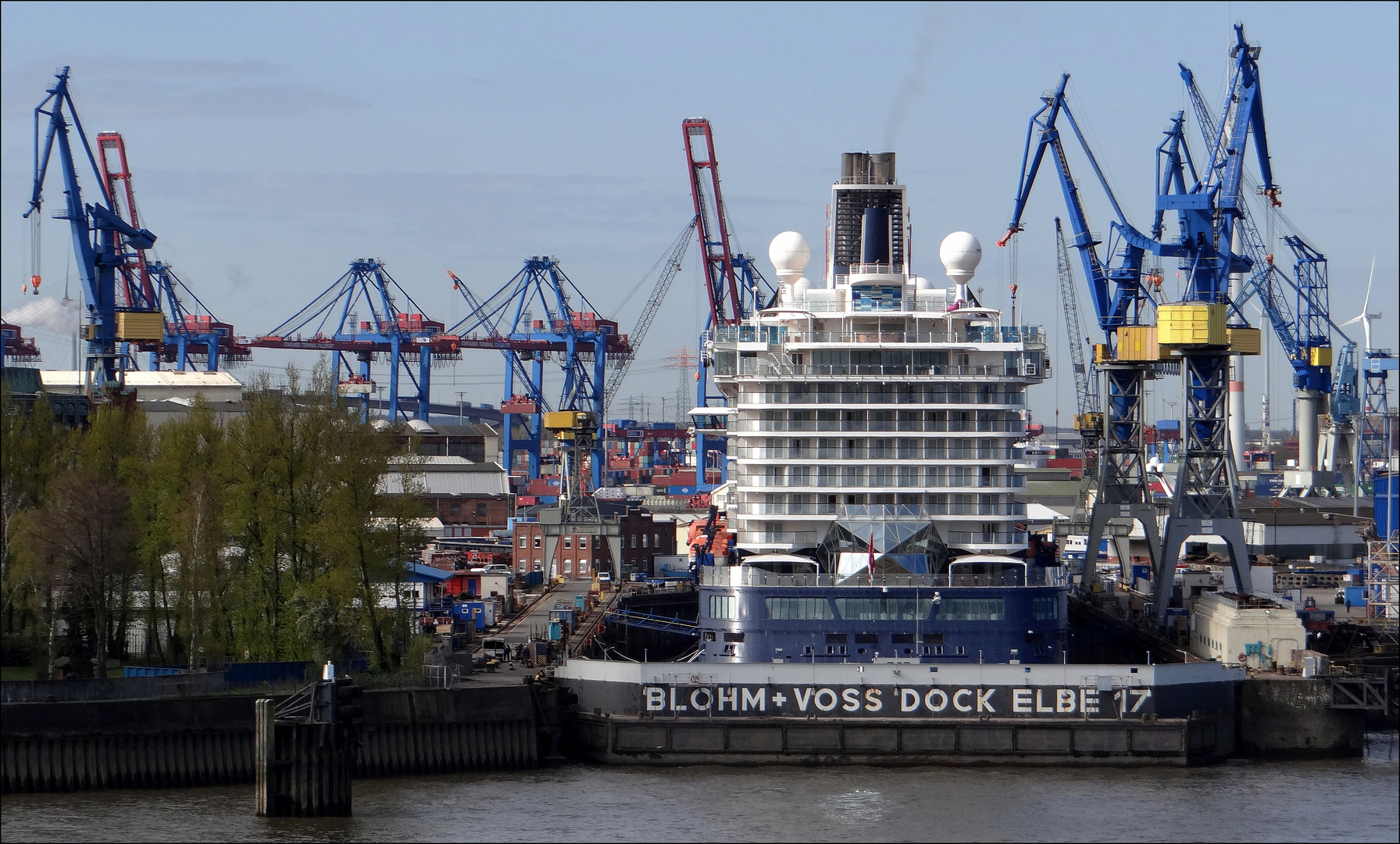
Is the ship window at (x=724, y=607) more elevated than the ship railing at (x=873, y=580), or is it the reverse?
the ship railing at (x=873, y=580)

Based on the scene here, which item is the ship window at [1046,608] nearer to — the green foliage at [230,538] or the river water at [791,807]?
the river water at [791,807]

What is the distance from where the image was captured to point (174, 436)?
72.1m

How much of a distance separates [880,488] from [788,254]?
12.8 meters

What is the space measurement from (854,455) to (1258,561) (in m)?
60.2

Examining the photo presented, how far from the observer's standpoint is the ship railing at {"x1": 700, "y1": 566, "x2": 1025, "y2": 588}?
6197 cm

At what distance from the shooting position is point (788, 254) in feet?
243

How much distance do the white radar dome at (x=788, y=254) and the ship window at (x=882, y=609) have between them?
1688 centimetres

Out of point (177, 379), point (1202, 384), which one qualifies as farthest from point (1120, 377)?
point (177, 379)

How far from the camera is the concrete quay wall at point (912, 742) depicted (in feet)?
193

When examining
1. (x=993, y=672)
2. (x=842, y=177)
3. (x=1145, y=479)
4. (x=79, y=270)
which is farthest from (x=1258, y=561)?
(x=79, y=270)

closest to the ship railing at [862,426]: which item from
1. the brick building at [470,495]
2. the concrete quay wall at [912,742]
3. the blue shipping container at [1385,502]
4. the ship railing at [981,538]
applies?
the ship railing at [981,538]

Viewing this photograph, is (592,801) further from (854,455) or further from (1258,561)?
(1258,561)

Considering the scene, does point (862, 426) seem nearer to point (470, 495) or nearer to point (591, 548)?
point (591, 548)

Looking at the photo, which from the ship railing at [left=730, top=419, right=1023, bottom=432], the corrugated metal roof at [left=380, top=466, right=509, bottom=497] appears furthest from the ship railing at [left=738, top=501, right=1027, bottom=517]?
the corrugated metal roof at [left=380, top=466, right=509, bottom=497]
